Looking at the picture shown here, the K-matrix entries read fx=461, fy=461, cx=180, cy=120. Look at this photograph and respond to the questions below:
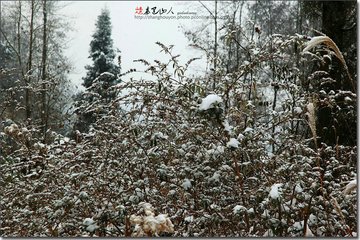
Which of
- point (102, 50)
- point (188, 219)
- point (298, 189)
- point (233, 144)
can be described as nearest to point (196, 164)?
point (188, 219)

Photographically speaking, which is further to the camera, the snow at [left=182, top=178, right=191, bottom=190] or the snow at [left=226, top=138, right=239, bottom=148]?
the snow at [left=182, top=178, right=191, bottom=190]

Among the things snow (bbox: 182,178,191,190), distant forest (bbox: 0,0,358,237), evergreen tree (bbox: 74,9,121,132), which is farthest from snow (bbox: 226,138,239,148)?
evergreen tree (bbox: 74,9,121,132)

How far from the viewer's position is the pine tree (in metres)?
3.10

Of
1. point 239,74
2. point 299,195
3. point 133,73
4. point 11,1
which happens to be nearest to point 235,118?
point 239,74

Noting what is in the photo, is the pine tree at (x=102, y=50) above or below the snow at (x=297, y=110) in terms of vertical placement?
above

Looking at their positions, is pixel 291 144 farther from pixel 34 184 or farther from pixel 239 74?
pixel 34 184

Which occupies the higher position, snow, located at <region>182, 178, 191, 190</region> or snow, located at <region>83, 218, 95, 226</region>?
snow, located at <region>182, 178, 191, 190</region>

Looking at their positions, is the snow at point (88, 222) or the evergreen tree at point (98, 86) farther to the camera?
the evergreen tree at point (98, 86)

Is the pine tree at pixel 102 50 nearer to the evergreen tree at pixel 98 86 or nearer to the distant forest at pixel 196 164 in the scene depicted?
the evergreen tree at pixel 98 86

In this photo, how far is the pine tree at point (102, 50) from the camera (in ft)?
10.2

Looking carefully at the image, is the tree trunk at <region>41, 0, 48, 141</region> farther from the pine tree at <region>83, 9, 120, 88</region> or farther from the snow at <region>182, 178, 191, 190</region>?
the snow at <region>182, 178, 191, 190</region>

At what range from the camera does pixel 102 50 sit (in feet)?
12.9

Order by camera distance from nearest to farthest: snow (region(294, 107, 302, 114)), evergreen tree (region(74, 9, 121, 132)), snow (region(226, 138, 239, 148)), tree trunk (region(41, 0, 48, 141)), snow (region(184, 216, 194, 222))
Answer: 1. snow (region(226, 138, 239, 148))
2. snow (region(184, 216, 194, 222))
3. snow (region(294, 107, 302, 114))
4. evergreen tree (region(74, 9, 121, 132))
5. tree trunk (region(41, 0, 48, 141))

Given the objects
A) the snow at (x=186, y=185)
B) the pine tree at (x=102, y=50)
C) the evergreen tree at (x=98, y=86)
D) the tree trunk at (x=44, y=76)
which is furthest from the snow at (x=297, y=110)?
the tree trunk at (x=44, y=76)
